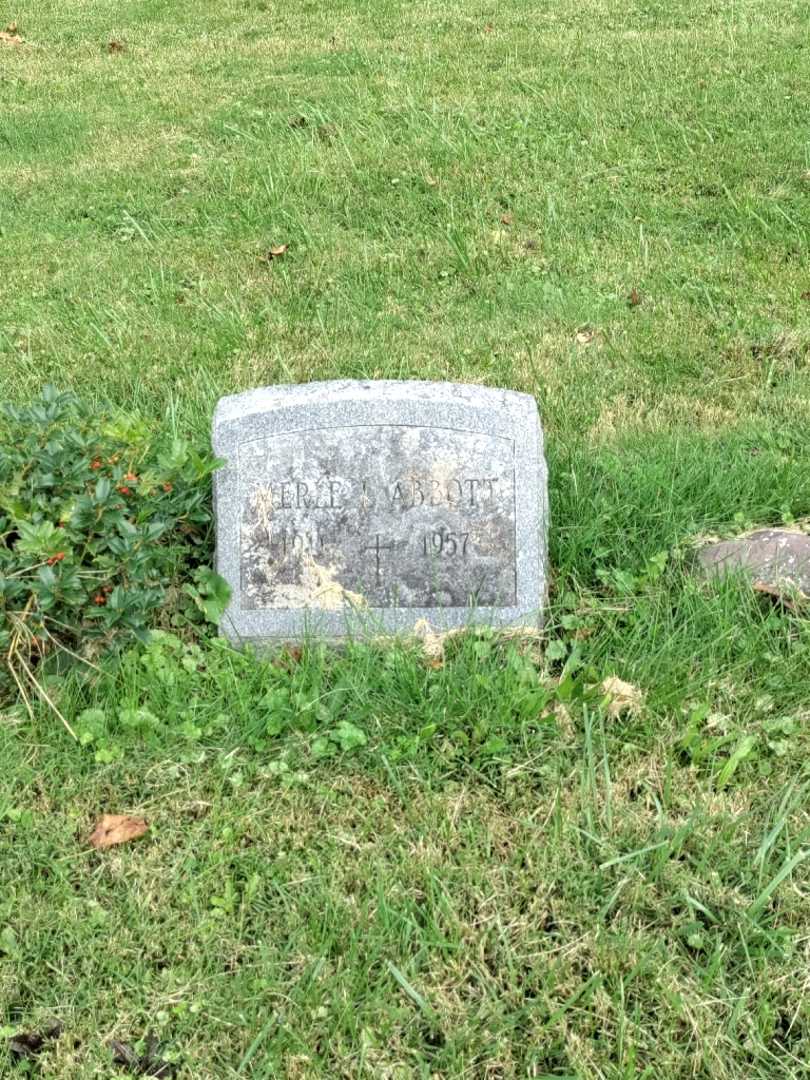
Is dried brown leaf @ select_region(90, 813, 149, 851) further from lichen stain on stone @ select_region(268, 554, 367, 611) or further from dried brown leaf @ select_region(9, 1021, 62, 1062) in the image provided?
lichen stain on stone @ select_region(268, 554, 367, 611)

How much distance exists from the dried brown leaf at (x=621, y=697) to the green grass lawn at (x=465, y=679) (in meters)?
0.03

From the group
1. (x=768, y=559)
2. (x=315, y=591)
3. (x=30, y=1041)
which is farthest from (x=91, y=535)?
(x=768, y=559)

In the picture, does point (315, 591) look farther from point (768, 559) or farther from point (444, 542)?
point (768, 559)

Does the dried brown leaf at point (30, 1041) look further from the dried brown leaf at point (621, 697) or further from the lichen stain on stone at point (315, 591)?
the dried brown leaf at point (621, 697)

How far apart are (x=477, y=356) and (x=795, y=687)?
2.14m

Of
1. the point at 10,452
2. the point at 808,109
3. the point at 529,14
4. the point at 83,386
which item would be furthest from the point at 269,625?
the point at 529,14

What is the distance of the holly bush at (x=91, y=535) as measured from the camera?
2789 mm

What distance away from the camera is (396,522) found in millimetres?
3094

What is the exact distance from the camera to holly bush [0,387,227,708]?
2789 millimetres

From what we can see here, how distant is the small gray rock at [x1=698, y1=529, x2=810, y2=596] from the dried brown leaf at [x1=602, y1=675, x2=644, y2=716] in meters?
0.54

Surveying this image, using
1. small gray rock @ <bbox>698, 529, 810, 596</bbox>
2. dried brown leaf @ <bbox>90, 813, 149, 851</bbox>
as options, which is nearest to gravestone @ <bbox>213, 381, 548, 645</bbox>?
small gray rock @ <bbox>698, 529, 810, 596</bbox>

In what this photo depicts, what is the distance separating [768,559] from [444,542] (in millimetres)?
953

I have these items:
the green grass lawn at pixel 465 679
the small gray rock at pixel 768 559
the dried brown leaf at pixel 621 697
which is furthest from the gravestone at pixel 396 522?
the small gray rock at pixel 768 559

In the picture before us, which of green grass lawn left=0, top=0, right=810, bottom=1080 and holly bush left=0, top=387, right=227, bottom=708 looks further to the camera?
holly bush left=0, top=387, right=227, bottom=708
